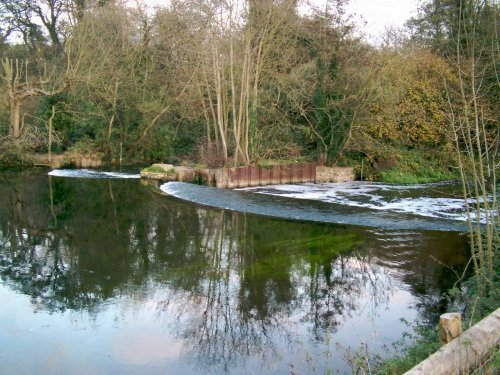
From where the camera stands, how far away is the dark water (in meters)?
6.67

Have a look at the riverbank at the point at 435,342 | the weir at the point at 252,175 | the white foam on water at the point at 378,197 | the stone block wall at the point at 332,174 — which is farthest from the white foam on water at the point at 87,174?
the riverbank at the point at 435,342

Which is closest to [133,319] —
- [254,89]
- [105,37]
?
[254,89]

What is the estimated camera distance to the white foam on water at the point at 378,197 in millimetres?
17203

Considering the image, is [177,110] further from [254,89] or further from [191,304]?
[191,304]

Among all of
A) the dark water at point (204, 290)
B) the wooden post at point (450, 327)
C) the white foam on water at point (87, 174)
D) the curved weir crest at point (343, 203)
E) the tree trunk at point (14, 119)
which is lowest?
the dark water at point (204, 290)

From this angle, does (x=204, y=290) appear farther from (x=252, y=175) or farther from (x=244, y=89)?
(x=244, y=89)

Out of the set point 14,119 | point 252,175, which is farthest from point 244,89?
point 14,119

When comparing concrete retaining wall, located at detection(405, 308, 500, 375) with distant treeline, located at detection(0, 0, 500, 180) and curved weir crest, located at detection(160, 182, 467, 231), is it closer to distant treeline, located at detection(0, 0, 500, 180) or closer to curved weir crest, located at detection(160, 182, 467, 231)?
curved weir crest, located at detection(160, 182, 467, 231)

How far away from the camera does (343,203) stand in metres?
18.6

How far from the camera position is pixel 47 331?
7234 mm

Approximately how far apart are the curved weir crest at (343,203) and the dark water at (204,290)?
1066mm

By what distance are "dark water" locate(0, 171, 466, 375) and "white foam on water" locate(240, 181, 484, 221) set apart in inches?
132

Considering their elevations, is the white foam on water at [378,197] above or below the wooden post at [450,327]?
below

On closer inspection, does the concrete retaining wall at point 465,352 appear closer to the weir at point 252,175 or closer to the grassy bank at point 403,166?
the weir at point 252,175
